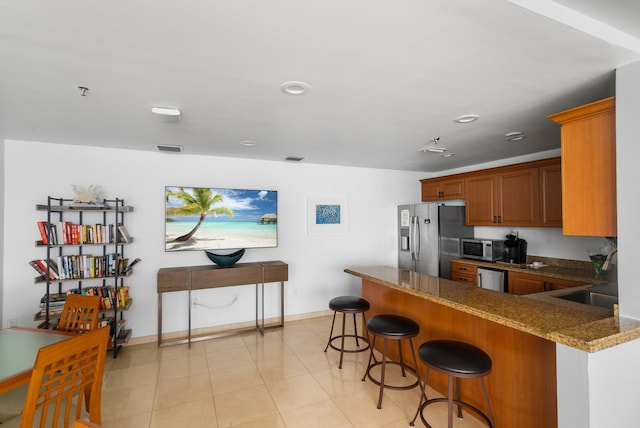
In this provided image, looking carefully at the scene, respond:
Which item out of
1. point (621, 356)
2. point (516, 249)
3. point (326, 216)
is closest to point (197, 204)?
point (326, 216)

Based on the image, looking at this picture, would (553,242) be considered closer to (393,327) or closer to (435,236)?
(435,236)

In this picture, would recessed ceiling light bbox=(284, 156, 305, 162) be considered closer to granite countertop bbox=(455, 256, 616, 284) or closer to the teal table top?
granite countertop bbox=(455, 256, 616, 284)

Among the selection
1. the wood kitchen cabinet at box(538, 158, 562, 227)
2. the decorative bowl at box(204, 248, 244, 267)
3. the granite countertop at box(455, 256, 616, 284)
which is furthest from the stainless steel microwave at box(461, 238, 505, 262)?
the decorative bowl at box(204, 248, 244, 267)

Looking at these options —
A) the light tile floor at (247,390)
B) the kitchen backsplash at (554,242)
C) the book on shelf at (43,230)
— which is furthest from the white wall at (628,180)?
the book on shelf at (43,230)

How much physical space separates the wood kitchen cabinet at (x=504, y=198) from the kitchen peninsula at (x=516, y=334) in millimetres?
2149

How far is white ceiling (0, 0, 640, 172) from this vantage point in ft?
4.27

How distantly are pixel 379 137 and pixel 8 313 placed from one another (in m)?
4.40

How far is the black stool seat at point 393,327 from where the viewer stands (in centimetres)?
238

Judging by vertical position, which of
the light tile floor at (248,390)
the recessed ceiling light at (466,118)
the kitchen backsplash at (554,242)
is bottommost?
the light tile floor at (248,390)

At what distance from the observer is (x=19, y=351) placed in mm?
1889

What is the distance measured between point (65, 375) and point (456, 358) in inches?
82.4

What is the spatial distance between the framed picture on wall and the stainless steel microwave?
1927 mm

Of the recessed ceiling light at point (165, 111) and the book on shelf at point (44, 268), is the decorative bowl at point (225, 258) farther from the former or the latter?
the recessed ceiling light at point (165, 111)

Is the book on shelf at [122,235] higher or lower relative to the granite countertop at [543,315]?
higher
